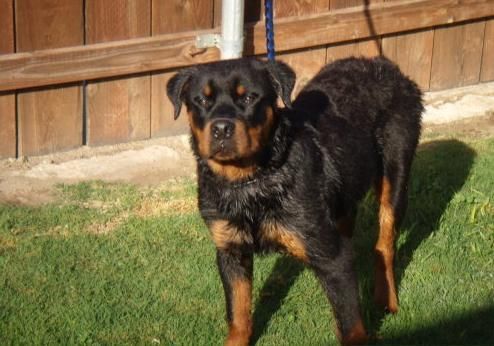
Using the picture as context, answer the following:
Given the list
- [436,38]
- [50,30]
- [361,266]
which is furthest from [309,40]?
[361,266]

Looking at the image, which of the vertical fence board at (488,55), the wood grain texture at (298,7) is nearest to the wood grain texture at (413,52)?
the vertical fence board at (488,55)

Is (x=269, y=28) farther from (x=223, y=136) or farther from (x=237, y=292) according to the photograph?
(x=237, y=292)

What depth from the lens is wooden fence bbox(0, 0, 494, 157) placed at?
24.9ft

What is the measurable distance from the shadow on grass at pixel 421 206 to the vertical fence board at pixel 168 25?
2.00 metres

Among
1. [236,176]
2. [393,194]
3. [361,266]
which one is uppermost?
[236,176]

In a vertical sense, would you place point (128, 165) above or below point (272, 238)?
below

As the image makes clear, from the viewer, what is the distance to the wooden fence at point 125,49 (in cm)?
759

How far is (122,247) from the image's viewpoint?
6.61 meters

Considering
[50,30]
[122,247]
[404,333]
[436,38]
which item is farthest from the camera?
[436,38]

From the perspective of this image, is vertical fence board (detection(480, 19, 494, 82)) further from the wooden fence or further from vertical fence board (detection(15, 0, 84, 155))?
vertical fence board (detection(15, 0, 84, 155))

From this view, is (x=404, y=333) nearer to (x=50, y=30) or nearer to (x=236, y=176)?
(x=236, y=176)

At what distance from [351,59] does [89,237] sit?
7.00ft

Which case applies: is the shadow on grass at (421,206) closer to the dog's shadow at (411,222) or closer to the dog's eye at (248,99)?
the dog's shadow at (411,222)

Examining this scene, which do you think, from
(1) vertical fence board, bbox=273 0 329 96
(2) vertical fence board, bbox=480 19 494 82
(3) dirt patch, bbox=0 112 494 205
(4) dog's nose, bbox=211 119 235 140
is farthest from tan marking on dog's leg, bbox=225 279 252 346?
(2) vertical fence board, bbox=480 19 494 82
